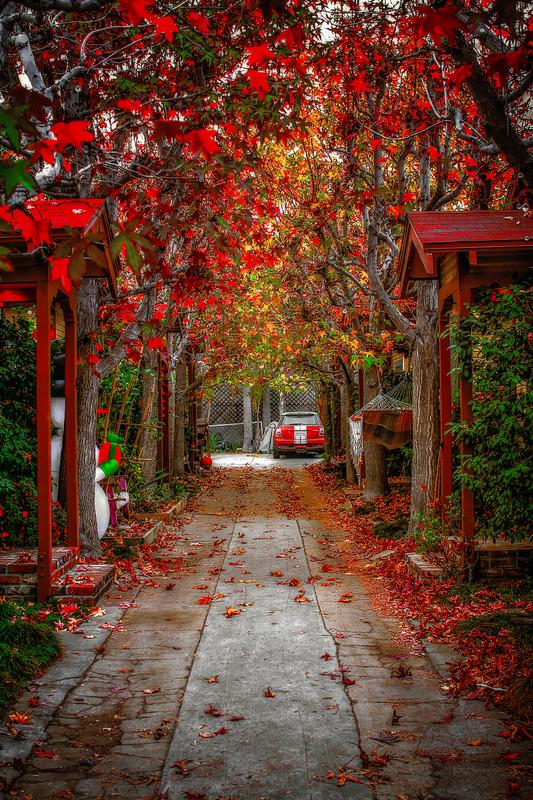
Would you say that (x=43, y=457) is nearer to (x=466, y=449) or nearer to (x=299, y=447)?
(x=466, y=449)

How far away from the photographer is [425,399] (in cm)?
878

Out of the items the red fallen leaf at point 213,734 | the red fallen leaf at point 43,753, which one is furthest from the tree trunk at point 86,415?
the red fallen leaf at point 213,734

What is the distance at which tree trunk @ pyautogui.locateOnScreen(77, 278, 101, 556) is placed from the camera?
793 cm

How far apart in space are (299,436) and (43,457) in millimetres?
19631

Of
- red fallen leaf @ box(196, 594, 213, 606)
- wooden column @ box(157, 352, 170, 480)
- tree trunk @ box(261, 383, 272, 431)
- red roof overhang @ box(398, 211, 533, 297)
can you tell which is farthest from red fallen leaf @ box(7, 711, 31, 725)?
tree trunk @ box(261, 383, 272, 431)

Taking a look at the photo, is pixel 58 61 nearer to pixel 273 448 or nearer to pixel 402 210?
pixel 402 210

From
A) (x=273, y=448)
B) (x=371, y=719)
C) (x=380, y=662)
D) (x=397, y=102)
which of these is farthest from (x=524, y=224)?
(x=273, y=448)

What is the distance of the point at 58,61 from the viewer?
26.7ft

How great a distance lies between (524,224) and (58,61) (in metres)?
5.31

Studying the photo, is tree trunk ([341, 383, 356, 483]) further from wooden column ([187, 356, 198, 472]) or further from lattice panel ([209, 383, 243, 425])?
lattice panel ([209, 383, 243, 425])

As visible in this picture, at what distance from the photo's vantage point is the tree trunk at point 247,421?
29.6 m

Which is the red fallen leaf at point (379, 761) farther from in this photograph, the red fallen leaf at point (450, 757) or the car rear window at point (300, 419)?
the car rear window at point (300, 419)

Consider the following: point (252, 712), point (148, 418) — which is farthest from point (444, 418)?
point (148, 418)

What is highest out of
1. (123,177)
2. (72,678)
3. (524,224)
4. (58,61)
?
(58,61)
